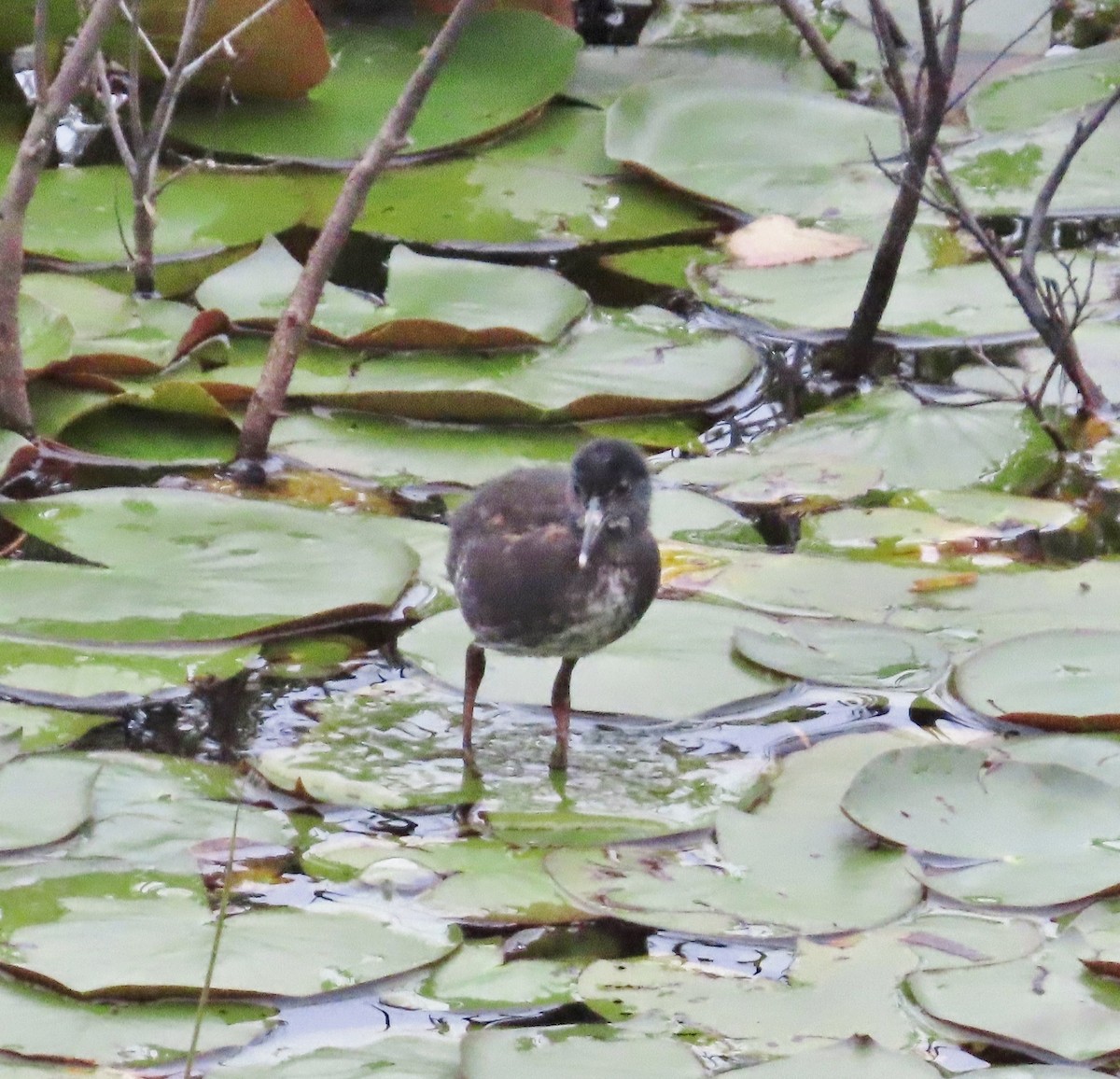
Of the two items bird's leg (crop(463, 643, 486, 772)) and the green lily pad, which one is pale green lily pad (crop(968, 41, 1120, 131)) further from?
bird's leg (crop(463, 643, 486, 772))

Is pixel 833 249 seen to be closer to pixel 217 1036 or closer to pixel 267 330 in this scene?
pixel 267 330

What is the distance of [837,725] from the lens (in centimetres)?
392

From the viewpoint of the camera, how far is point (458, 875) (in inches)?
130

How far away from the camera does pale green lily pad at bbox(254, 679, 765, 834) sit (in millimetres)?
3549

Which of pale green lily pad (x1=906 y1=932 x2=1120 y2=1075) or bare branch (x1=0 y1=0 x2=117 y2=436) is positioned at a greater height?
bare branch (x1=0 y1=0 x2=117 y2=436)

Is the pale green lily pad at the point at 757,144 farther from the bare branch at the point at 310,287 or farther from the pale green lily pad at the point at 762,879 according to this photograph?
the pale green lily pad at the point at 762,879

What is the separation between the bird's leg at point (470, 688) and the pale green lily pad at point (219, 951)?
653mm

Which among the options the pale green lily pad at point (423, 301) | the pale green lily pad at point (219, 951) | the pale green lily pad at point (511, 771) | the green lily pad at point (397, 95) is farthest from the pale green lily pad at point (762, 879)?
the green lily pad at point (397, 95)

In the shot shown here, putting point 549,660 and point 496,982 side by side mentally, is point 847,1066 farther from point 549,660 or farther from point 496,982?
point 549,660

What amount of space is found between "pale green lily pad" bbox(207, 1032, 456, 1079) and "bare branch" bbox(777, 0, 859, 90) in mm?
5001

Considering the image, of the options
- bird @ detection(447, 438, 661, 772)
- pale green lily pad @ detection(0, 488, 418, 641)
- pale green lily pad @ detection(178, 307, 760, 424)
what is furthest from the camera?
pale green lily pad @ detection(178, 307, 760, 424)

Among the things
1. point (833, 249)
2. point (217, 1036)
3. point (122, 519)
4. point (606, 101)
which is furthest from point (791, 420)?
point (217, 1036)

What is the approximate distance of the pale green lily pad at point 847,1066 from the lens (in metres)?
2.68

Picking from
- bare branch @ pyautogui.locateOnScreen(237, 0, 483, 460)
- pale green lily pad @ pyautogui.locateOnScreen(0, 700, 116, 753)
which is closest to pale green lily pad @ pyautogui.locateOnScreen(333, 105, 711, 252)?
bare branch @ pyautogui.locateOnScreen(237, 0, 483, 460)
